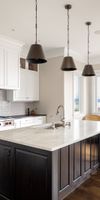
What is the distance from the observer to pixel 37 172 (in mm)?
2023

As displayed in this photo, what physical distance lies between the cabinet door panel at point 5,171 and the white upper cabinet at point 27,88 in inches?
104

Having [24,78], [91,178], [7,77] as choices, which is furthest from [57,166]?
[24,78]

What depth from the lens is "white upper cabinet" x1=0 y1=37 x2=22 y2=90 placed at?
4328mm

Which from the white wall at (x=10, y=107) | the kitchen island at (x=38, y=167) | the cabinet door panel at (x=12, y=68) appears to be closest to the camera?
the kitchen island at (x=38, y=167)

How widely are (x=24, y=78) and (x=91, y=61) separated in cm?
249

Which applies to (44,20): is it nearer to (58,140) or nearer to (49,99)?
(58,140)

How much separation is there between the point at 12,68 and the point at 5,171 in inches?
112

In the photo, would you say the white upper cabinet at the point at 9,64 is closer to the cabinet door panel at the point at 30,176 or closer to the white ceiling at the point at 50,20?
the white ceiling at the point at 50,20

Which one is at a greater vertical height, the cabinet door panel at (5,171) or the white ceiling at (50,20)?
the white ceiling at (50,20)

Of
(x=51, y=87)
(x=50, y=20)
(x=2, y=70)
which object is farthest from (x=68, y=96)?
(x=50, y=20)

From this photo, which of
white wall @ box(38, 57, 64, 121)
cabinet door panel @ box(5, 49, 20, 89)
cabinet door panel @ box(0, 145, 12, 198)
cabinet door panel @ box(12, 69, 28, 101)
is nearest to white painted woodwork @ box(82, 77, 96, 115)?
white wall @ box(38, 57, 64, 121)

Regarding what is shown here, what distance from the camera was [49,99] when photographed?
5.55 m

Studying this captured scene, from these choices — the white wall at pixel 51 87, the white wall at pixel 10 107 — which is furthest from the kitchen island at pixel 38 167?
the white wall at pixel 51 87

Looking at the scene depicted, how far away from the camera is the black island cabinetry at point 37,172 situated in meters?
1.96
